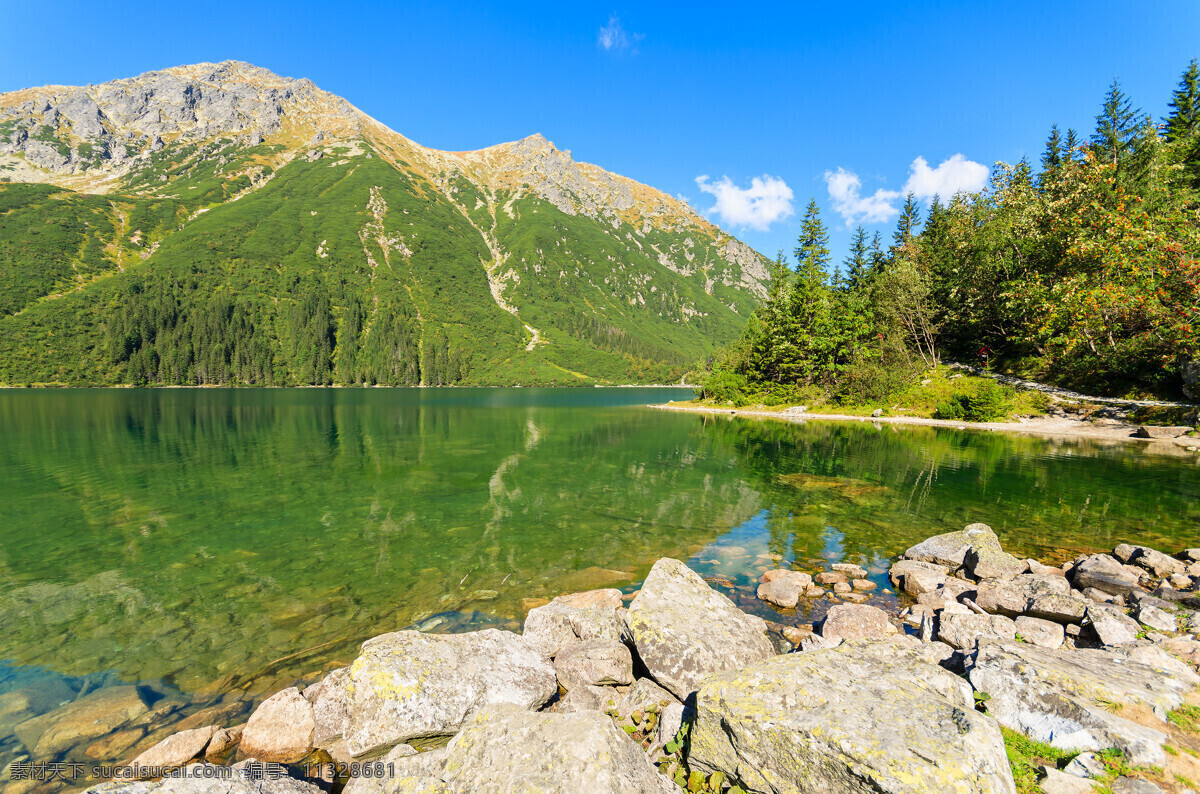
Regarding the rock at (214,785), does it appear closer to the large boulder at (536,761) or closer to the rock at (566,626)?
the large boulder at (536,761)

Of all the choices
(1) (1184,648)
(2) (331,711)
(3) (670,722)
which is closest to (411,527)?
(2) (331,711)

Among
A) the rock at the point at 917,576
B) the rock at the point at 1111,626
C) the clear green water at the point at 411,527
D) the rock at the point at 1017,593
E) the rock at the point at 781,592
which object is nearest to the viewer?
the rock at the point at 1111,626

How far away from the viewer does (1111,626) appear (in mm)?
9070

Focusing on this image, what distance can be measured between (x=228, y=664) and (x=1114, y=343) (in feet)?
229

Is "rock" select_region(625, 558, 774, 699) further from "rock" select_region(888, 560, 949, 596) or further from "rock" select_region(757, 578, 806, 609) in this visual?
"rock" select_region(888, 560, 949, 596)

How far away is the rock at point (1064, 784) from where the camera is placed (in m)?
4.88

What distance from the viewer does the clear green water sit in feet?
38.0

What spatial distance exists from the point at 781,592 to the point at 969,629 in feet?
14.2

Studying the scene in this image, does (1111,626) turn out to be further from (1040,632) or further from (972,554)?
(972,554)

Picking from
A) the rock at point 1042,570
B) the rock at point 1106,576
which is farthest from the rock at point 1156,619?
the rock at point 1042,570

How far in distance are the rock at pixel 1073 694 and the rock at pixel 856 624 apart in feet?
10.5

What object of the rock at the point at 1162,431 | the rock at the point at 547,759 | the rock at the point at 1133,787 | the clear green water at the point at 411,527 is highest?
the rock at the point at 1162,431

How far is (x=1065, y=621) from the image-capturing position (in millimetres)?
10336

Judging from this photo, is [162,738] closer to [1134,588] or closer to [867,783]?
[867,783]
